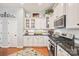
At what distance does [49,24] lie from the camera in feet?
7.25

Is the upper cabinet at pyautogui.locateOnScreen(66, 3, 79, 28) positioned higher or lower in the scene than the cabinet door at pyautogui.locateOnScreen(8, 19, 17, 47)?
higher

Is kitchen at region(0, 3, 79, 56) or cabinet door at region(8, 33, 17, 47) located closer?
kitchen at region(0, 3, 79, 56)

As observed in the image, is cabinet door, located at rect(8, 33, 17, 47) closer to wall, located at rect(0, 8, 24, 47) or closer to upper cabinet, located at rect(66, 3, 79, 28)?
wall, located at rect(0, 8, 24, 47)

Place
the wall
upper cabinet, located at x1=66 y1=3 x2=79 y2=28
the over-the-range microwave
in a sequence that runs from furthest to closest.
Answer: the over-the-range microwave → the wall → upper cabinet, located at x1=66 y1=3 x2=79 y2=28

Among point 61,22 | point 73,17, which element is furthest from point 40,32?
point 73,17

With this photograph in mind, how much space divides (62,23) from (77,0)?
989mm

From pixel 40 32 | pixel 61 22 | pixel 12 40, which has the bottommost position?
pixel 12 40

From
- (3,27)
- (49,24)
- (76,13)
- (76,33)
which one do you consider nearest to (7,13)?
(3,27)

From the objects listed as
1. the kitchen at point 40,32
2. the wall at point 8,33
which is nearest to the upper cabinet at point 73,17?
the kitchen at point 40,32

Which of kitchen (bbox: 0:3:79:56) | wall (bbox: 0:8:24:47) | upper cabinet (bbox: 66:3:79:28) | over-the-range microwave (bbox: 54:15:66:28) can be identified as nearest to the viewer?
upper cabinet (bbox: 66:3:79:28)

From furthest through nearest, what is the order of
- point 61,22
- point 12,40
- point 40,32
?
point 40,32
point 61,22
point 12,40

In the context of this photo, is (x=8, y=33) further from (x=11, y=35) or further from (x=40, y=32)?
(x=40, y=32)

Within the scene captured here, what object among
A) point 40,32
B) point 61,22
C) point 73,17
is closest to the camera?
point 73,17

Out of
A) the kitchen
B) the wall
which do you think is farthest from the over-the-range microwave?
the wall
